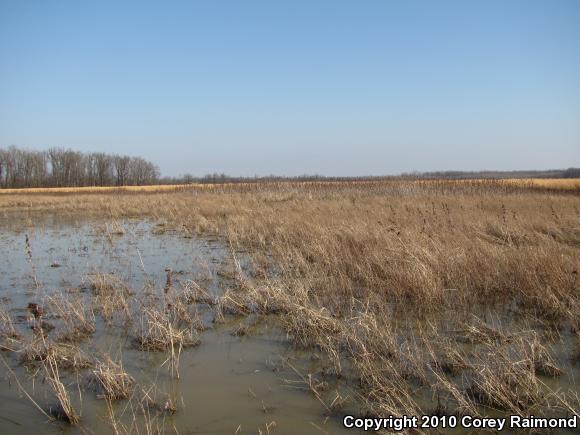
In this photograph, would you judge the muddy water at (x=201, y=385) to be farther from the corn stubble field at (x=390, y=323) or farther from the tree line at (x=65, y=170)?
the tree line at (x=65, y=170)

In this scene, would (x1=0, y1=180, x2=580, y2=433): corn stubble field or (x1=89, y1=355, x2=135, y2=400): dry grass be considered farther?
(x1=89, y1=355, x2=135, y2=400): dry grass

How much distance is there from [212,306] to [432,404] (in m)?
3.38

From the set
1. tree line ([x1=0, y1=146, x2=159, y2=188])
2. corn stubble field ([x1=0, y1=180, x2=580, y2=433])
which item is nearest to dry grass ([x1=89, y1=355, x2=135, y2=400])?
corn stubble field ([x1=0, y1=180, x2=580, y2=433])

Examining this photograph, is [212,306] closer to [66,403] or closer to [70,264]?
[66,403]

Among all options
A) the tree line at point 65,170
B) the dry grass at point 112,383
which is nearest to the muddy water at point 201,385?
the dry grass at point 112,383

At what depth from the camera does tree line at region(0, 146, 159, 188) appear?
8012cm

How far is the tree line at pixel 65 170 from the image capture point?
263 feet

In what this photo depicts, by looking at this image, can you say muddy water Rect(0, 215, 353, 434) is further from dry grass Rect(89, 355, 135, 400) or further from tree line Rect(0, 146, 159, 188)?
tree line Rect(0, 146, 159, 188)

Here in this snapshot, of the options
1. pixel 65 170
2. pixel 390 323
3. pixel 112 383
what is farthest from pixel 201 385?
pixel 65 170

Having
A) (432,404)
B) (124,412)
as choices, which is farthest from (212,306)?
(432,404)

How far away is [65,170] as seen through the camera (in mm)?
87250

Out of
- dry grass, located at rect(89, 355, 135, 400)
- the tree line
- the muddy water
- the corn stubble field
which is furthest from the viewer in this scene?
the tree line

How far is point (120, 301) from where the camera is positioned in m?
5.27

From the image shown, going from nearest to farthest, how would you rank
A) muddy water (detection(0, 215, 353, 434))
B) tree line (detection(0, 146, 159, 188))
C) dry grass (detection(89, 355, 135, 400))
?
muddy water (detection(0, 215, 353, 434)) → dry grass (detection(89, 355, 135, 400)) → tree line (detection(0, 146, 159, 188))
